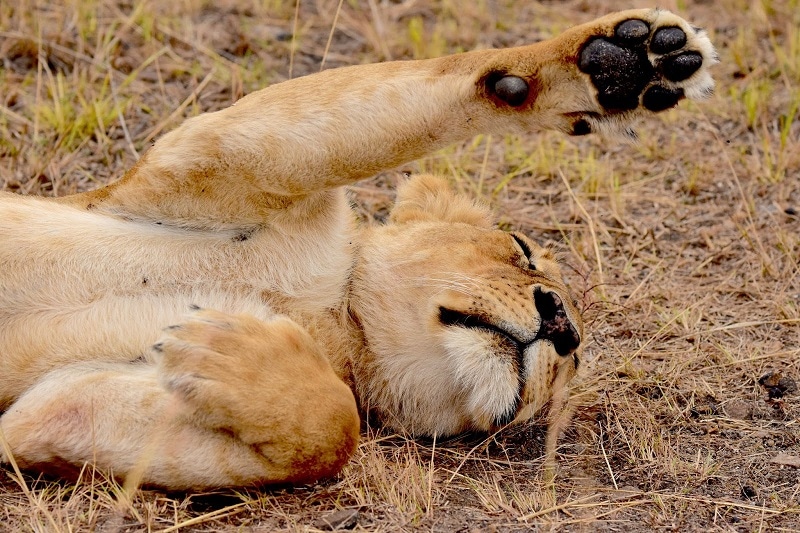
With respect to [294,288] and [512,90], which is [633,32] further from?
[294,288]

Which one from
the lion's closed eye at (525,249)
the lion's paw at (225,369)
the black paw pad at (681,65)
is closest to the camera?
the lion's paw at (225,369)

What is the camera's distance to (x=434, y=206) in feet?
11.8

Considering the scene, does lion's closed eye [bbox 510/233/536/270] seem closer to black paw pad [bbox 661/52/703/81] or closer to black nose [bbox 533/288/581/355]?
black nose [bbox 533/288/581/355]

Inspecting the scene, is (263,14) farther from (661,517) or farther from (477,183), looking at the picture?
(661,517)

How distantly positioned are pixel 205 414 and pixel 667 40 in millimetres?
1566

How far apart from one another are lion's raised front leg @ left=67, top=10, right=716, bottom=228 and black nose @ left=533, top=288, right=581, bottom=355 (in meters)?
0.51

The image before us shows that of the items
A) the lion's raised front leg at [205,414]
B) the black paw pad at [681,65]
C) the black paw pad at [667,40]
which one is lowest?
the lion's raised front leg at [205,414]

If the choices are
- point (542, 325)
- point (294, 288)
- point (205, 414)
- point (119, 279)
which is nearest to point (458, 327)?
point (542, 325)

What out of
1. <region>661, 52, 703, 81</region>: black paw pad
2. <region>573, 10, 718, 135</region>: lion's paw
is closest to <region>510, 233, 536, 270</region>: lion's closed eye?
<region>573, 10, 718, 135</region>: lion's paw

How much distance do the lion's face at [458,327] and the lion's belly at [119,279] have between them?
0.20 meters

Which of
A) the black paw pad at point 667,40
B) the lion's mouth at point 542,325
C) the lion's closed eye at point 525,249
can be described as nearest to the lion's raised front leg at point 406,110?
the black paw pad at point 667,40

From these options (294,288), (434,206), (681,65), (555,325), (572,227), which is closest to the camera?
(681,65)

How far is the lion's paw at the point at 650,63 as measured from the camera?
2.72m

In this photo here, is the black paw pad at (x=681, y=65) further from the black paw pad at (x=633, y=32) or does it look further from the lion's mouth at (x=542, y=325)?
the lion's mouth at (x=542, y=325)
